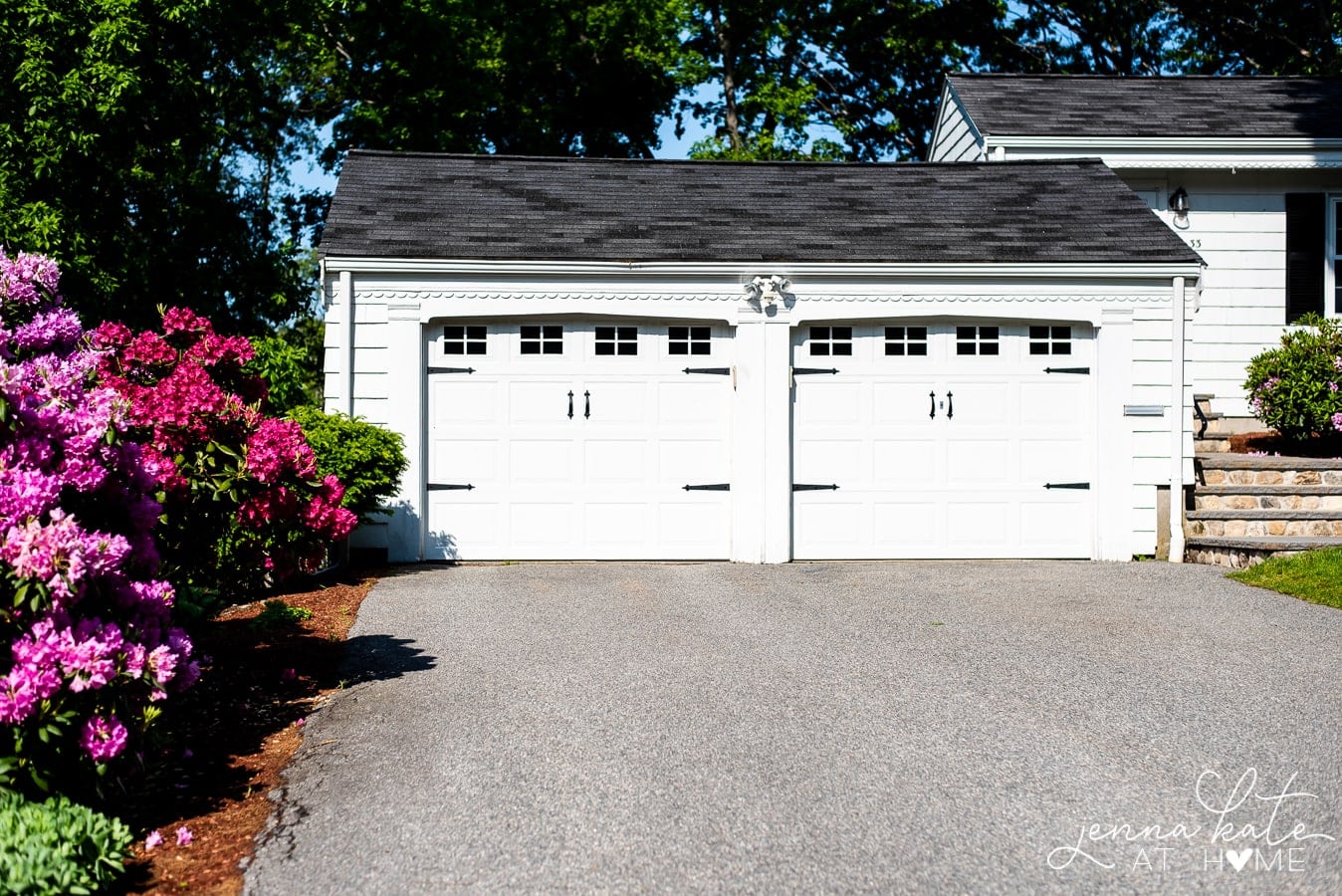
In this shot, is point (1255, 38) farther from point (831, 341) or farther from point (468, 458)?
point (468, 458)

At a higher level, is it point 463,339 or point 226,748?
point 463,339

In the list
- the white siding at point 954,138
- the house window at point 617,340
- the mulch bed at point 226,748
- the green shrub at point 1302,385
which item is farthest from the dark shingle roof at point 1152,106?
the mulch bed at point 226,748

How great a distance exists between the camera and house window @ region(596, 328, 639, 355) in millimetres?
11617

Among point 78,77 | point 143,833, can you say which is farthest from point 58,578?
point 78,77

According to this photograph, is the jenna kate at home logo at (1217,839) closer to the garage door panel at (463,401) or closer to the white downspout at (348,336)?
the garage door panel at (463,401)

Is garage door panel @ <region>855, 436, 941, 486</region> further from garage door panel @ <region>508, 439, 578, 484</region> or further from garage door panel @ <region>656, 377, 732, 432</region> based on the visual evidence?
garage door panel @ <region>508, 439, 578, 484</region>

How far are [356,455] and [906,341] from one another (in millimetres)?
5042

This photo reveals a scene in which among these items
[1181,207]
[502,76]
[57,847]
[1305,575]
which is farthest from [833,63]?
[57,847]

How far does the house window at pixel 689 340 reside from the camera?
11656 millimetres

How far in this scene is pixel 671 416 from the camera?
11.6 metres

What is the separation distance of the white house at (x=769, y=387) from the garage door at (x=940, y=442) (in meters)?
0.02

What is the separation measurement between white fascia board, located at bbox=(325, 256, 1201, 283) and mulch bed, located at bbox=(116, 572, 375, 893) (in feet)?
13.3

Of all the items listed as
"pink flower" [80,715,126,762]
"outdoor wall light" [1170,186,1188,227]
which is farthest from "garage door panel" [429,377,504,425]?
"outdoor wall light" [1170,186,1188,227]

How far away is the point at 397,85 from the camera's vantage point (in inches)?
930
